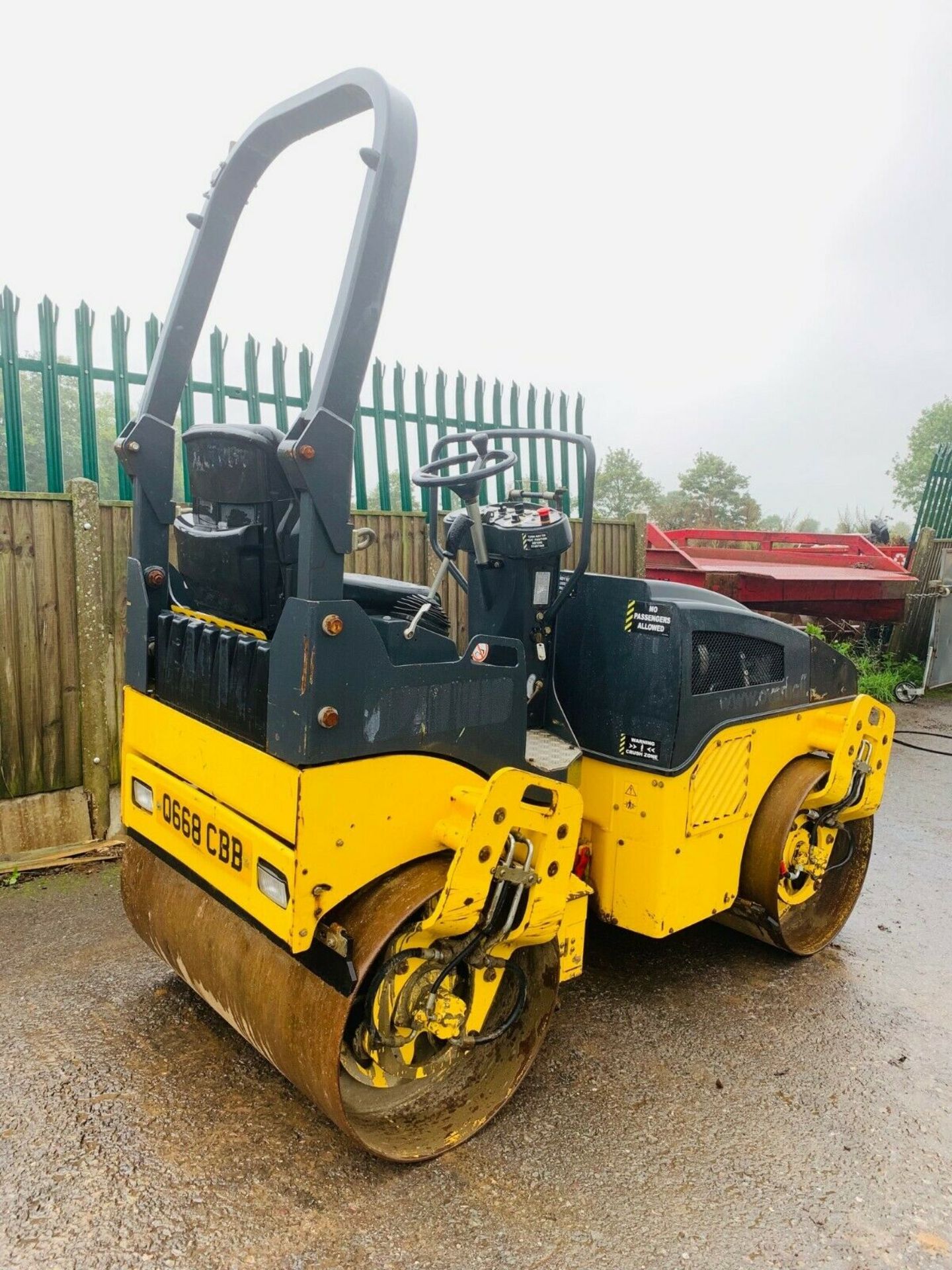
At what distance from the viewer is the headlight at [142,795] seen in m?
2.74

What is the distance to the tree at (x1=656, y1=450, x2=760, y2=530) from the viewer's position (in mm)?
31734

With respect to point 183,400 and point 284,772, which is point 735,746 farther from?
point 183,400

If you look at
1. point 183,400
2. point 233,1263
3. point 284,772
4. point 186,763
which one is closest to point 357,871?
point 284,772

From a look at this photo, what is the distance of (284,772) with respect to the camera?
2125mm

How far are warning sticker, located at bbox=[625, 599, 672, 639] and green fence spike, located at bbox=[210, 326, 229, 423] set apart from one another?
102 inches

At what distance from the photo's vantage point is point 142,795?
2.78m

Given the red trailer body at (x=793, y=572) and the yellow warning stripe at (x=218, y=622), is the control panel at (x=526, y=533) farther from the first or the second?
the red trailer body at (x=793, y=572)

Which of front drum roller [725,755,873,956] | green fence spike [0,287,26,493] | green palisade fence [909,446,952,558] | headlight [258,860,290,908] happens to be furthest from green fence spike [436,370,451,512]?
green palisade fence [909,446,952,558]

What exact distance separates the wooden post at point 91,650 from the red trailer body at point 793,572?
4.91 meters

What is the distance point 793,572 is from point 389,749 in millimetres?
7144

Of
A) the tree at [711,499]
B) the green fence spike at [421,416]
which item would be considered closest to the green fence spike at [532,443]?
the green fence spike at [421,416]

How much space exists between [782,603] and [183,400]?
5770 millimetres

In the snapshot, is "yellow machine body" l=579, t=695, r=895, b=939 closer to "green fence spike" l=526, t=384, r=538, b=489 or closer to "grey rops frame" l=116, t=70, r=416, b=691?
"grey rops frame" l=116, t=70, r=416, b=691

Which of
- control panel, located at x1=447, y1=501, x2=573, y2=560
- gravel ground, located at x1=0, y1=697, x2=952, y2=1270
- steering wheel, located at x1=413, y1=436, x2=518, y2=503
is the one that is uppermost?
steering wheel, located at x1=413, y1=436, x2=518, y2=503
